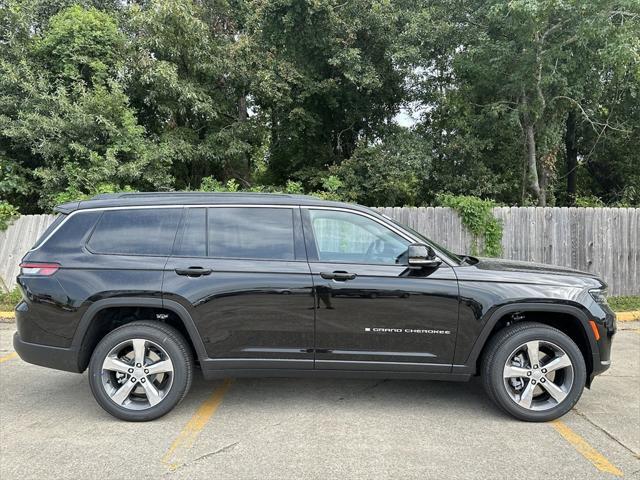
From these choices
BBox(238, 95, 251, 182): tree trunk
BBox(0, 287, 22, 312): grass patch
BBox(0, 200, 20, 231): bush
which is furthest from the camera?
BBox(238, 95, 251, 182): tree trunk

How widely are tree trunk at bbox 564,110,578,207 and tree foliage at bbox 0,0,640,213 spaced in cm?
65

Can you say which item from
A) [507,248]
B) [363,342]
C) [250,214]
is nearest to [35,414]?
[250,214]

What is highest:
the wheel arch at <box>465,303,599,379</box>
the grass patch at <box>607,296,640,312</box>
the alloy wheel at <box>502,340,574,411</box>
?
the wheel arch at <box>465,303,599,379</box>

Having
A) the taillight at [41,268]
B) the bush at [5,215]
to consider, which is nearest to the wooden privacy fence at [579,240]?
the taillight at [41,268]

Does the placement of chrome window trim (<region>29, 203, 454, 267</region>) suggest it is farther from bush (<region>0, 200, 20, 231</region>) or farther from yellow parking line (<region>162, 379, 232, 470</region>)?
bush (<region>0, 200, 20, 231</region>)

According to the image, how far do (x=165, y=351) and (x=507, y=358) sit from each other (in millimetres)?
2802

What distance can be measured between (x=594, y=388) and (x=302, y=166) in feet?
38.6

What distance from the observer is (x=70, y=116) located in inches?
422

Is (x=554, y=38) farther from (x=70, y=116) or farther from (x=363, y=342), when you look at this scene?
(x=70, y=116)

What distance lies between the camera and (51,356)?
3.95 meters

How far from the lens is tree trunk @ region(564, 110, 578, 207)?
15.6 meters

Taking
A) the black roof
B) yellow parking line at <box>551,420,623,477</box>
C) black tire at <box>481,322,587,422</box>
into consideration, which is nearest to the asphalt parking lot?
yellow parking line at <box>551,420,623,477</box>

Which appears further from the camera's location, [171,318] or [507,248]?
[507,248]

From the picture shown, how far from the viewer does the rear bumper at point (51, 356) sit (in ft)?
12.9
